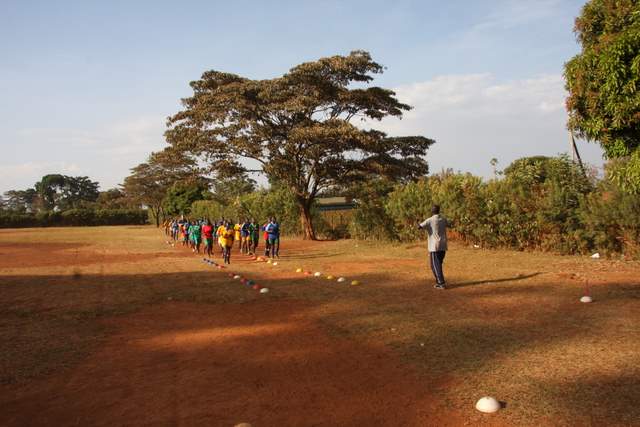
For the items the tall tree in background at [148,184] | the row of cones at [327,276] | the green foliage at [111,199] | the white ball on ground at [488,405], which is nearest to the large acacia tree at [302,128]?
the row of cones at [327,276]

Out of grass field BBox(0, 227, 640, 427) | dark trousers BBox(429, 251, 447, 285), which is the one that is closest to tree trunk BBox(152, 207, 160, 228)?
grass field BBox(0, 227, 640, 427)

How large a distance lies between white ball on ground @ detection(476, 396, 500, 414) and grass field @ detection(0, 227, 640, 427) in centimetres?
9

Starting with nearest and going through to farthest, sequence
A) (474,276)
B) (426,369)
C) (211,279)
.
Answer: (426,369), (474,276), (211,279)

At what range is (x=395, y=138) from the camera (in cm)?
2777

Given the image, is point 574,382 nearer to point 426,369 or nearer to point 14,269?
point 426,369

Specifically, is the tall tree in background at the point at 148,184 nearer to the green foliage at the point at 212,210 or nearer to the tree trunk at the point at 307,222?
the green foliage at the point at 212,210

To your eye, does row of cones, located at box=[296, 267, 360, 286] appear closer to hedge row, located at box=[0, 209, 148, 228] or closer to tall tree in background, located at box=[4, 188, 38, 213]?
hedge row, located at box=[0, 209, 148, 228]

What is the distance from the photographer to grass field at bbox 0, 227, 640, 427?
4848mm

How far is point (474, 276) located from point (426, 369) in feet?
25.0

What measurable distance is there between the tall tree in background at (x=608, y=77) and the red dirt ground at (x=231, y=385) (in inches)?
310

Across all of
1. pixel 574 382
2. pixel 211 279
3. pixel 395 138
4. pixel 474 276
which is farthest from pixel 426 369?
pixel 395 138

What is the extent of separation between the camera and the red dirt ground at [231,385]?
4738 millimetres

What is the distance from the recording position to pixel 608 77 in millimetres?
10727

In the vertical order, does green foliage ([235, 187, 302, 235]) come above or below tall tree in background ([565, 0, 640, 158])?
below
